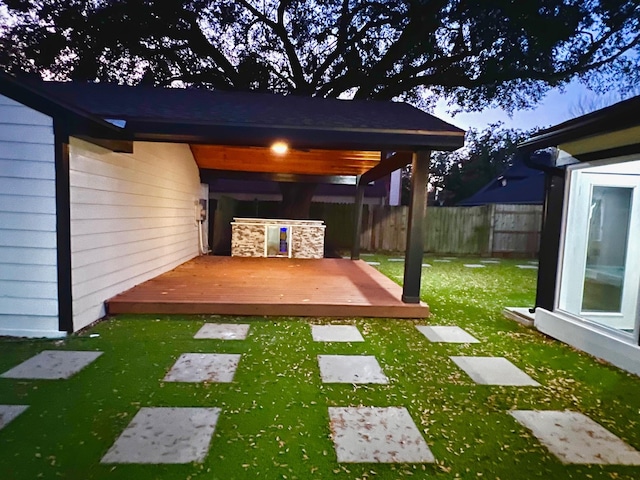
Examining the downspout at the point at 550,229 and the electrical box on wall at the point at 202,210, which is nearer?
the downspout at the point at 550,229

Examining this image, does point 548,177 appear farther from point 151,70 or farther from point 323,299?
point 151,70

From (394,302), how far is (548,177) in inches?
91.0

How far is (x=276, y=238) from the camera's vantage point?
8.60m

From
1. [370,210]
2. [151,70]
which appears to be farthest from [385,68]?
[151,70]

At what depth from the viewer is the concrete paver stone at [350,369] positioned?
2.72 metres

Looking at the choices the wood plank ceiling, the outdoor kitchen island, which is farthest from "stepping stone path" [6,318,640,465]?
the outdoor kitchen island

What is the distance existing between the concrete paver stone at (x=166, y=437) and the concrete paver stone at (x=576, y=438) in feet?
6.10

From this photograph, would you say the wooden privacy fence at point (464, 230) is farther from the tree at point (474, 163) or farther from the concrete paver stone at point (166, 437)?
the tree at point (474, 163)

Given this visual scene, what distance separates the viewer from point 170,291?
187 inches

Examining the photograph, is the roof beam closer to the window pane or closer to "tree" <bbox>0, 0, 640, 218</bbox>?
"tree" <bbox>0, 0, 640, 218</bbox>

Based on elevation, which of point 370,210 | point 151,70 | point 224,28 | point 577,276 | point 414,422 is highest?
point 224,28

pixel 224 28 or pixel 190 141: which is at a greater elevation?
pixel 224 28

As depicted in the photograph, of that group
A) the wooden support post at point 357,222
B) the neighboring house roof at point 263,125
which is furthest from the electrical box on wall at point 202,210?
the neighboring house roof at point 263,125

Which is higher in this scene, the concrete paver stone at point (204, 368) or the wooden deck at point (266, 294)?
the wooden deck at point (266, 294)
